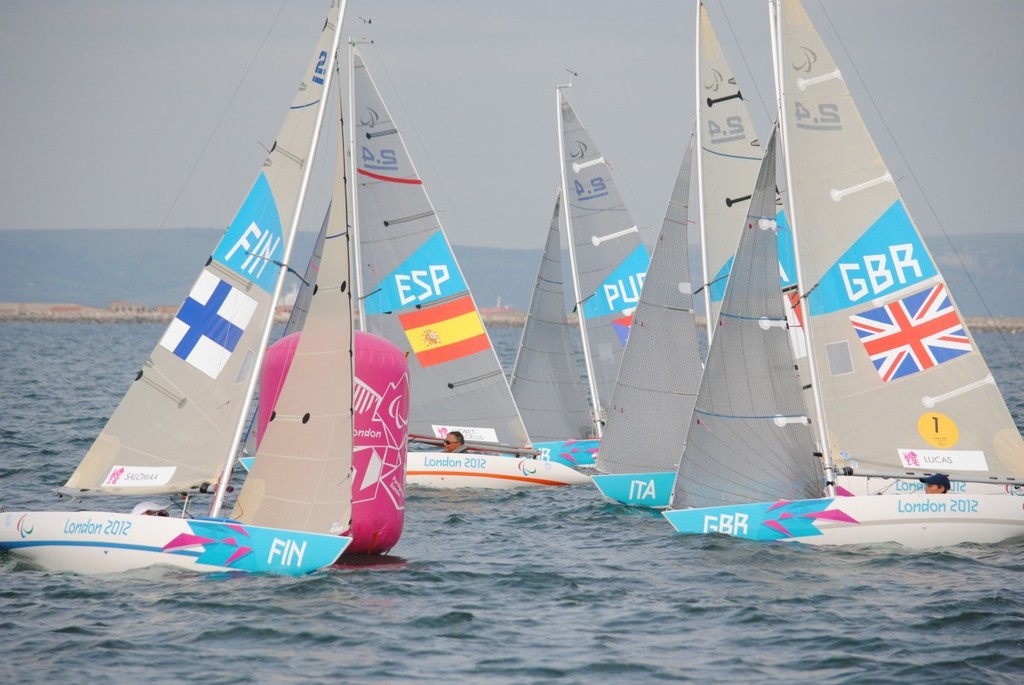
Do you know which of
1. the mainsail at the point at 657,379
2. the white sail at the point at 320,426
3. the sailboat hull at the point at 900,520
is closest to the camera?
the white sail at the point at 320,426

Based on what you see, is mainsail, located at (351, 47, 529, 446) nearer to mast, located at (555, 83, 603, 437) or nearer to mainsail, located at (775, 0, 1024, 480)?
mast, located at (555, 83, 603, 437)

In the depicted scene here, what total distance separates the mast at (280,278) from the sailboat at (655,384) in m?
7.12

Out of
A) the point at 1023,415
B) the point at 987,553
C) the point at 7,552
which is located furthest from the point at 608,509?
the point at 1023,415

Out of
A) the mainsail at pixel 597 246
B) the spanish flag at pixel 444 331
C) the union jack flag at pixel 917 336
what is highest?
the mainsail at pixel 597 246

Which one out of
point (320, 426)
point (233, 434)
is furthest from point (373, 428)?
point (233, 434)

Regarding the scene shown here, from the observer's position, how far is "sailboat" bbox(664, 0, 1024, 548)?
16750 mm

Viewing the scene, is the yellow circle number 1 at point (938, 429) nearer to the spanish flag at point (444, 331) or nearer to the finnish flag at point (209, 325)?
the spanish flag at point (444, 331)

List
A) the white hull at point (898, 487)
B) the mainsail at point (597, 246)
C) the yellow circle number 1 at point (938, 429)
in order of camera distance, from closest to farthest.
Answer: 1. the yellow circle number 1 at point (938, 429)
2. the white hull at point (898, 487)
3. the mainsail at point (597, 246)

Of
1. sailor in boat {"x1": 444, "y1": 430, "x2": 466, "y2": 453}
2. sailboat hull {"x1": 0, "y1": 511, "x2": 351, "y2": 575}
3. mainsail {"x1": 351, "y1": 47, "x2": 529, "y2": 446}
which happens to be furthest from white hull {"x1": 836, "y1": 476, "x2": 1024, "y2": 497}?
sailboat hull {"x1": 0, "y1": 511, "x2": 351, "y2": 575}

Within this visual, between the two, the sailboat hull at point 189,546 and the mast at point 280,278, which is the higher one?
the mast at point 280,278

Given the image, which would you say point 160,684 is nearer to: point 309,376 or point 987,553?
point 309,376

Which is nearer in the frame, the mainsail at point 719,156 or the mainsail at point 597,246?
the mainsail at point 719,156

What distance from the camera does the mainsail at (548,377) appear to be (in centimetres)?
2592

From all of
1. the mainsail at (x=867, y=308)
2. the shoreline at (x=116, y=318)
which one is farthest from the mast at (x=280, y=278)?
the shoreline at (x=116, y=318)
